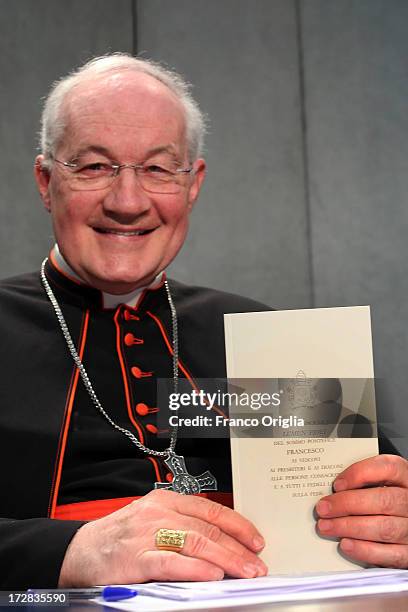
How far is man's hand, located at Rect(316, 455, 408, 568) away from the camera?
1.27m

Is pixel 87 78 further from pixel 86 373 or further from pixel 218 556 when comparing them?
pixel 218 556

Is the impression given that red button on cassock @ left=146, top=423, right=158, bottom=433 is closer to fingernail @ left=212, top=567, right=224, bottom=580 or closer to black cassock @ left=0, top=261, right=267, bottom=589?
black cassock @ left=0, top=261, right=267, bottom=589

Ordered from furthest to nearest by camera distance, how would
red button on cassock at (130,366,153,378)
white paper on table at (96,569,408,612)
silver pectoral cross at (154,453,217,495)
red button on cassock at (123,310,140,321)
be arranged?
1. red button on cassock at (123,310,140,321)
2. red button on cassock at (130,366,153,378)
3. silver pectoral cross at (154,453,217,495)
4. white paper on table at (96,569,408,612)

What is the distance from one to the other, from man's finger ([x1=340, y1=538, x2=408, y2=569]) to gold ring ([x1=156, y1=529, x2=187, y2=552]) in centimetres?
24

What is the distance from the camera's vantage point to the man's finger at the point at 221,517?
1244 millimetres

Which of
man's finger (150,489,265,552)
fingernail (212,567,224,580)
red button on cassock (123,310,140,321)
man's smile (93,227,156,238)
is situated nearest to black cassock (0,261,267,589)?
red button on cassock (123,310,140,321)

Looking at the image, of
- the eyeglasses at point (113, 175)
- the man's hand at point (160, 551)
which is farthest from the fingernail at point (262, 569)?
the eyeglasses at point (113, 175)

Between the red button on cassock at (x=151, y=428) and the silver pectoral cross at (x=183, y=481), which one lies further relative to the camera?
the red button on cassock at (x=151, y=428)

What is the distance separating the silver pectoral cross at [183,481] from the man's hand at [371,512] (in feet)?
1.21

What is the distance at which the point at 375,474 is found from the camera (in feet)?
4.31

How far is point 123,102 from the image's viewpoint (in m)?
1.97

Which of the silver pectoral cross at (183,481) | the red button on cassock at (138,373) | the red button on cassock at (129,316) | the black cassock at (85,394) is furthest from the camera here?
the red button on cassock at (129,316)

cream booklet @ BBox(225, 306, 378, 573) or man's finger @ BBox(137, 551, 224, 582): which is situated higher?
cream booklet @ BBox(225, 306, 378, 573)

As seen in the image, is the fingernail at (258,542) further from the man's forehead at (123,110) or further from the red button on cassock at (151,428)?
the man's forehead at (123,110)
